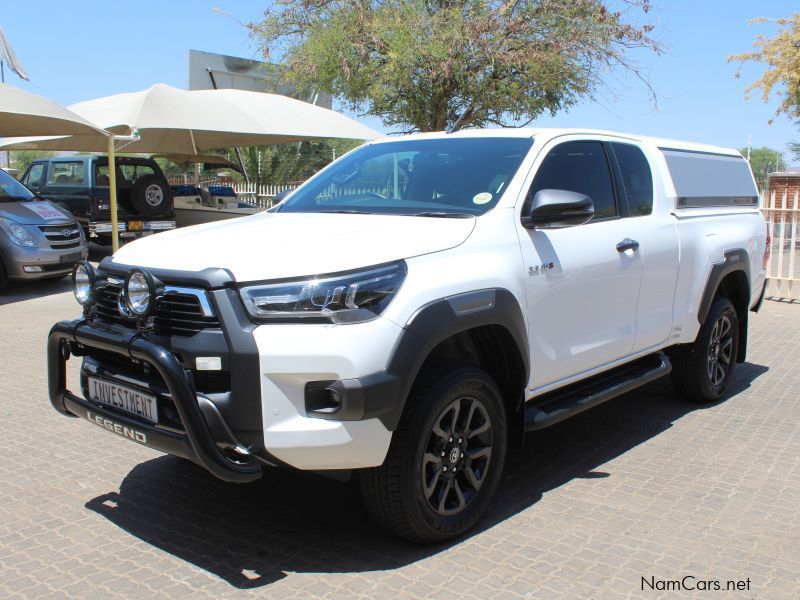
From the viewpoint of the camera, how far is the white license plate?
3307 mm

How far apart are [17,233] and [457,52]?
8770 mm

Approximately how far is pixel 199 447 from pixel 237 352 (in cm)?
39

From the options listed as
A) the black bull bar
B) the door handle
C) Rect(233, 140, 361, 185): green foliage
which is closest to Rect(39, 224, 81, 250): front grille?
the black bull bar

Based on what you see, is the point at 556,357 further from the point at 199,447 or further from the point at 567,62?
the point at 567,62

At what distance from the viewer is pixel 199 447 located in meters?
3.01

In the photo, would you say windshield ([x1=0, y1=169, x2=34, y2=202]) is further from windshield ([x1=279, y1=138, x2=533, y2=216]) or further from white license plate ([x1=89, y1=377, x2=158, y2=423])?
white license plate ([x1=89, y1=377, x2=158, y2=423])

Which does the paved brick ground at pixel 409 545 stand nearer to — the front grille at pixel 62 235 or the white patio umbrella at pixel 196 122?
the front grille at pixel 62 235

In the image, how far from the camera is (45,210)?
12.0m

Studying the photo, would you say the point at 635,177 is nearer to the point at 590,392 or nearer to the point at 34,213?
the point at 590,392

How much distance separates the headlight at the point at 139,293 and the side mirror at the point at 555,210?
1.84 metres

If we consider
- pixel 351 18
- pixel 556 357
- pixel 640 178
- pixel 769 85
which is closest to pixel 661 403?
pixel 640 178

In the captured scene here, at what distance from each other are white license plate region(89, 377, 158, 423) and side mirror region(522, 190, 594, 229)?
199cm

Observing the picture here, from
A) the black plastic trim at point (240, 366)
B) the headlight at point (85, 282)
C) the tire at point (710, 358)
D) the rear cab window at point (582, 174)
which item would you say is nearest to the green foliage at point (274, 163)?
the tire at point (710, 358)

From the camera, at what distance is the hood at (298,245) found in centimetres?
316
